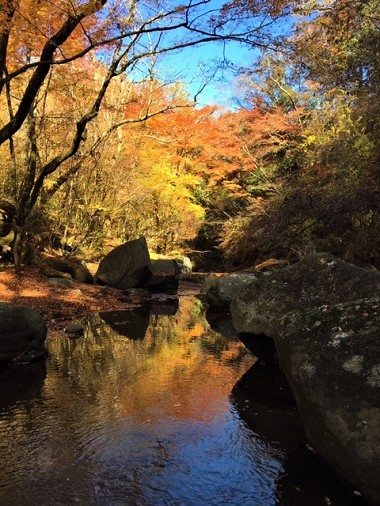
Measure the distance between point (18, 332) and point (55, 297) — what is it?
16.0 ft

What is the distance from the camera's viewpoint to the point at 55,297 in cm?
1167

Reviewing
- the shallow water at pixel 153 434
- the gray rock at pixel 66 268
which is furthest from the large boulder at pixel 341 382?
the gray rock at pixel 66 268

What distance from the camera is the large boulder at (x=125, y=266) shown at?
15.5m

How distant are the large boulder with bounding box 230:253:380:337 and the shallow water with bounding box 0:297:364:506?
77 cm

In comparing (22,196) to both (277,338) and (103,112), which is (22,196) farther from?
(277,338)

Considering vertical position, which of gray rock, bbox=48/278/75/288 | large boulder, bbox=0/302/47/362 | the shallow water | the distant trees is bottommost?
the shallow water

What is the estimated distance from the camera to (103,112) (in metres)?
17.6

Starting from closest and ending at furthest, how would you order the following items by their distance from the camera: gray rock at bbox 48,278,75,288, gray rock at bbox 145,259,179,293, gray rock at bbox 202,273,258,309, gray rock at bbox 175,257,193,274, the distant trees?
the distant trees, gray rock at bbox 48,278,75,288, gray rock at bbox 202,273,258,309, gray rock at bbox 145,259,179,293, gray rock at bbox 175,257,193,274

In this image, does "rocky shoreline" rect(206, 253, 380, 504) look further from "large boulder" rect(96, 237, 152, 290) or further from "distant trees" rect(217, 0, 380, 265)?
"large boulder" rect(96, 237, 152, 290)

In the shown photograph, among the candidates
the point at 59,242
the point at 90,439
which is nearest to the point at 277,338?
the point at 90,439

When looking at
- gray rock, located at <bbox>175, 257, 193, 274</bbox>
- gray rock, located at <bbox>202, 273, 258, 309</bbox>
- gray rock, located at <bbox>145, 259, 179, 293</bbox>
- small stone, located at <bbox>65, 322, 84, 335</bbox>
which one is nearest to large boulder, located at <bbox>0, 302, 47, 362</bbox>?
small stone, located at <bbox>65, 322, 84, 335</bbox>

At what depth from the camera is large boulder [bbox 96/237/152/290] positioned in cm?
1546

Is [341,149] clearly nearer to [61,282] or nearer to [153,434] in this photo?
[61,282]

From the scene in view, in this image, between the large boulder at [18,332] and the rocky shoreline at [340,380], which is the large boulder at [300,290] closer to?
the rocky shoreline at [340,380]
